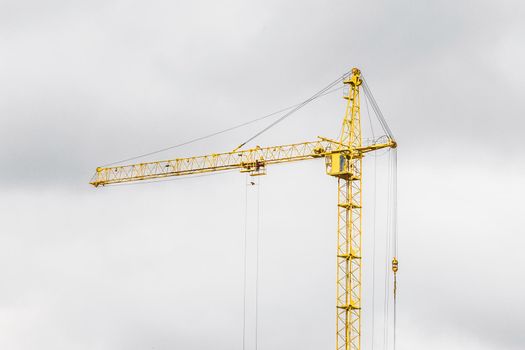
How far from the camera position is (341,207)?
552 feet

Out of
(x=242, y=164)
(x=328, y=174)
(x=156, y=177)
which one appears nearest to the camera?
(x=328, y=174)

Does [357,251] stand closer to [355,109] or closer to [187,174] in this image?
[355,109]

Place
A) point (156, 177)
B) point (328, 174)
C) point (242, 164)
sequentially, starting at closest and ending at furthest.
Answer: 1. point (328, 174)
2. point (242, 164)
3. point (156, 177)

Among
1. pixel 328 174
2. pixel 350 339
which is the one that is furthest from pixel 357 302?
pixel 328 174

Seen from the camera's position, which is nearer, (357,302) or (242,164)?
(357,302)

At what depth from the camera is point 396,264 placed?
Result: 16838cm

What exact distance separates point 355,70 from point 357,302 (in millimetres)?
36156

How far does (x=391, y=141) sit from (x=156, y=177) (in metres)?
46.6

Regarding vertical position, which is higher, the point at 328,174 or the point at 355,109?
the point at 355,109

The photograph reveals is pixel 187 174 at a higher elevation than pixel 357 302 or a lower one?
higher

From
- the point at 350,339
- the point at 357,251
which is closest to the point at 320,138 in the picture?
the point at 357,251

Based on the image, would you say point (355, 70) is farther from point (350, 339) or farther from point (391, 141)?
point (350, 339)

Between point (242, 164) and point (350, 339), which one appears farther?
point (242, 164)

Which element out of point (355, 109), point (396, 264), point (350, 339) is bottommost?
point (350, 339)
